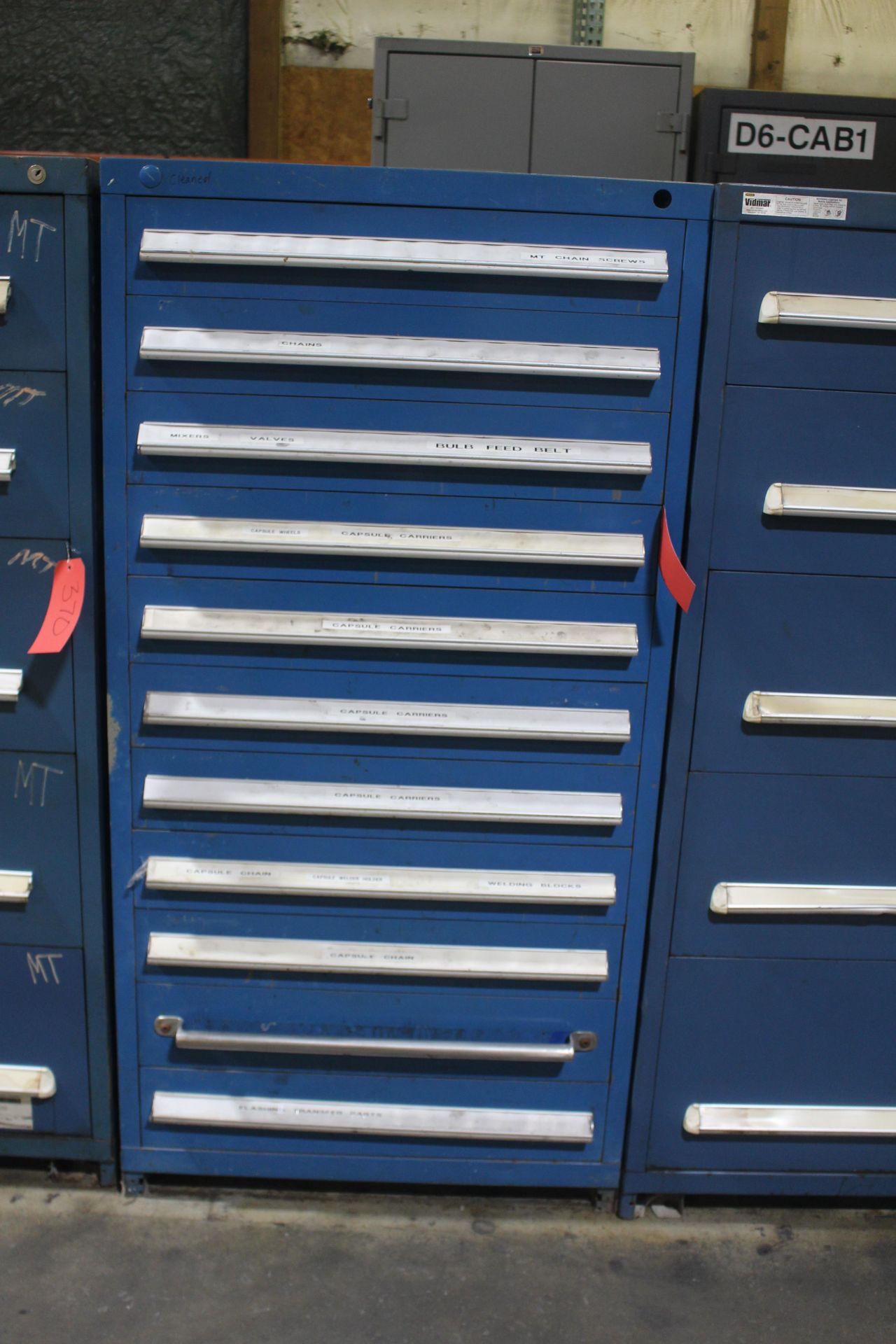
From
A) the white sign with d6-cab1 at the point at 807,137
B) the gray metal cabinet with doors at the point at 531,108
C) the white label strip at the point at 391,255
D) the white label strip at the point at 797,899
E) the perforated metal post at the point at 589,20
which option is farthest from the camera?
the perforated metal post at the point at 589,20

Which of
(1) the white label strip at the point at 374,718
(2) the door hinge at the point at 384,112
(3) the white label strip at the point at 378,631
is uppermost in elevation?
(2) the door hinge at the point at 384,112

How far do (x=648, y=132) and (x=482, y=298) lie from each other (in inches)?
28.0

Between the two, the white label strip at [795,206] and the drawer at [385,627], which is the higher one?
the white label strip at [795,206]

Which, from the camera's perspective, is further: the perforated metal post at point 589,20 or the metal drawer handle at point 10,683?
the perforated metal post at point 589,20

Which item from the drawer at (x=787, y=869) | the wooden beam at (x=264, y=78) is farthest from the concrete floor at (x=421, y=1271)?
the wooden beam at (x=264, y=78)

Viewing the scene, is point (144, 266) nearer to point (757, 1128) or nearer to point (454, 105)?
point (454, 105)

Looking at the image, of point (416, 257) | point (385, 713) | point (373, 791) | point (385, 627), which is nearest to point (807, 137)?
point (416, 257)

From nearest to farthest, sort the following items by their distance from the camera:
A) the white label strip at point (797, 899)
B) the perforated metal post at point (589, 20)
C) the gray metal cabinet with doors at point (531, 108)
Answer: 1. the white label strip at point (797, 899)
2. the gray metal cabinet with doors at point (531, 108)
3. the perforated metal post at point (589, 20)

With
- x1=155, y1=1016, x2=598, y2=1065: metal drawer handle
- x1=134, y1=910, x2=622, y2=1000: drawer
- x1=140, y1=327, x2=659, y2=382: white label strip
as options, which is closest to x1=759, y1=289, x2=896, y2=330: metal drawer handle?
x1=140, y1=327, x2=659, y2=382: white label strip

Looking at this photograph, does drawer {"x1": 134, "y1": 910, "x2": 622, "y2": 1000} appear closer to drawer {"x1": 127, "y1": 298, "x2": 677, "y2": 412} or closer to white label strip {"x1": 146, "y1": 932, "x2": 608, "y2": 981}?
white label strip {"x1": 146, "y1": 932, "x2": 608, "y2": 981}

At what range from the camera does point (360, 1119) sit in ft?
5.97

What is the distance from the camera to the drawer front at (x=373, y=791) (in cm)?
170

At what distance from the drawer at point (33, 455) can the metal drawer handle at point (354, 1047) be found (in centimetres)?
96

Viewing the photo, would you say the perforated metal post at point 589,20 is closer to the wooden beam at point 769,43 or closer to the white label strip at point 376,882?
the wooden beam at point 769,43
